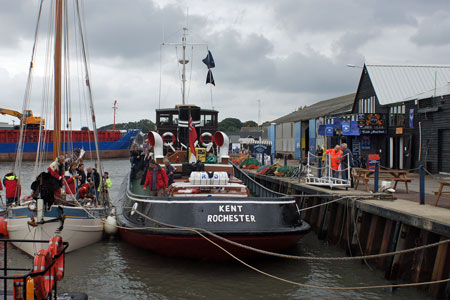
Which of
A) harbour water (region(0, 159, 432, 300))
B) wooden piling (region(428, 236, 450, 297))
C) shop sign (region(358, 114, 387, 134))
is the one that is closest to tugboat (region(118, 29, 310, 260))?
harbour water (region(0, 159, 432, 300))

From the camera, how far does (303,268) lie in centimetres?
1133

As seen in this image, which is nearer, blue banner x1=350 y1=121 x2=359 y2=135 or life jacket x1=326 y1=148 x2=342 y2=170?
life jacket x1=326 y1=148 x2=342 y2=170

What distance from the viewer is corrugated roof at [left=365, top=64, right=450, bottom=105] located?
28.6 m

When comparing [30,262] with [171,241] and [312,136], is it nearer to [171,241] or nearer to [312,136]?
A: [171,241]

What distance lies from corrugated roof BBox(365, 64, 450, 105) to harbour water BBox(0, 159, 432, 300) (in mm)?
18799

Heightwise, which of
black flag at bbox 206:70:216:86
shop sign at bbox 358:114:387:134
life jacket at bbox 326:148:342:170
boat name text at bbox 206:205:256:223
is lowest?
boat name text at bbox 206:205:256:223

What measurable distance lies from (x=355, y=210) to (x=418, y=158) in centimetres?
1259

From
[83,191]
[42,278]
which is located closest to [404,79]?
[83,191]

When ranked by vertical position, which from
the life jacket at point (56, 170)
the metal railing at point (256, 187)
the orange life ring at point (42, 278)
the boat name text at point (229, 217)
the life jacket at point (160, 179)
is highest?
the life jacket at point (56, 170)

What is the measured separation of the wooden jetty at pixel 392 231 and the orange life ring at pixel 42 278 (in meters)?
6.76

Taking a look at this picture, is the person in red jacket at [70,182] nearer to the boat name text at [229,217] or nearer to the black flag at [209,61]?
the boat name text at [229,217]

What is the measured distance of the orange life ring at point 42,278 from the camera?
6191 mm

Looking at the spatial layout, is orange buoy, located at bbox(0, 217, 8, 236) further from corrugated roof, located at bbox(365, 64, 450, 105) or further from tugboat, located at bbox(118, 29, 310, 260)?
corrugated roof, located at bbox(365, 64, 450, 105)

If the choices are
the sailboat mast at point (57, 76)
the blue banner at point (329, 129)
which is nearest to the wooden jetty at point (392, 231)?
the sailboat mast at point (57, 76)
